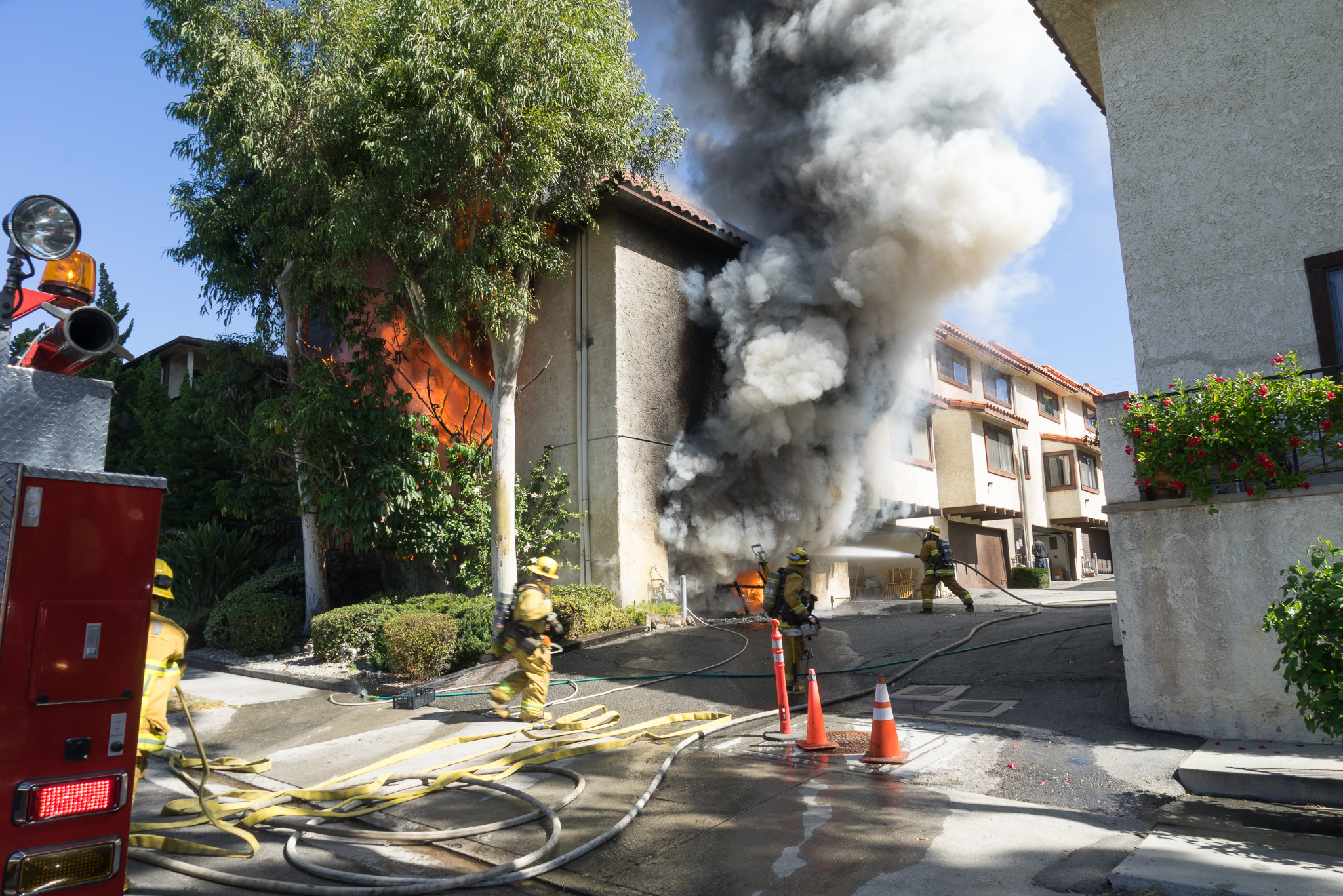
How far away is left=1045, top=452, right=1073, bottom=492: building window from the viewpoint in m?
28.2

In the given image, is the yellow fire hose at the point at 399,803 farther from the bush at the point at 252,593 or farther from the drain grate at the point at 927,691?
the bush at the point at 252,593

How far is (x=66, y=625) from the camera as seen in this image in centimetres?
268

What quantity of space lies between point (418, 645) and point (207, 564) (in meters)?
7.79

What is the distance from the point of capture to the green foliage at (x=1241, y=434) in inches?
221

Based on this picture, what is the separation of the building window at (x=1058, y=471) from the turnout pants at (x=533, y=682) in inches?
997

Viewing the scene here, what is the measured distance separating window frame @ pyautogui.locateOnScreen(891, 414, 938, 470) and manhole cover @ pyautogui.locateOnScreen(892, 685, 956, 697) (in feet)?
40.0

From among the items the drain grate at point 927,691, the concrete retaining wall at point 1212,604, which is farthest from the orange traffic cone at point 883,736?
the drain grate at point 927,691

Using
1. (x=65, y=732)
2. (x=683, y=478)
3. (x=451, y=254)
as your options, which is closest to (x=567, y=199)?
(x=451, y=254)

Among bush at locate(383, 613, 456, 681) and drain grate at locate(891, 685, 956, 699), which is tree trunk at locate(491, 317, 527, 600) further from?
drain grate at locate(891, 685, 956, 699)

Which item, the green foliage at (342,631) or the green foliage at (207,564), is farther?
the green foliage at (207,564)

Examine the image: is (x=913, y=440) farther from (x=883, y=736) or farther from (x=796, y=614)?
(x=883, y=736)

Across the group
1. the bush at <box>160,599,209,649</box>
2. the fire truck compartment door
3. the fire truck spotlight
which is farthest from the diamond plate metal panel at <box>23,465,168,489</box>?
the bush at <box>160,599,209,649</box>

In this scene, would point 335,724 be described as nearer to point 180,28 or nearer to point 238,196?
point 238,196

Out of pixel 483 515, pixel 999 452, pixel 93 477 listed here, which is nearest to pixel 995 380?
pixel 999 452
